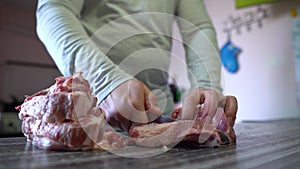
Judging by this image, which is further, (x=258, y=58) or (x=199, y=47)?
(x=258, y=58)

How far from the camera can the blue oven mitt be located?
2.19 m

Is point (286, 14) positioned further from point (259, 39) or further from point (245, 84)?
point (245, 84)

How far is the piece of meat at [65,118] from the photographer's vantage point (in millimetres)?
418

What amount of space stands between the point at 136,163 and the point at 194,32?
740 mm

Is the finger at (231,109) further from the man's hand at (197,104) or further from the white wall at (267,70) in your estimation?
the white wall at (267,70)

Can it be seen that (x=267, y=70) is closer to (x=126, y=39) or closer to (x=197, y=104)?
(x=126, y=39)

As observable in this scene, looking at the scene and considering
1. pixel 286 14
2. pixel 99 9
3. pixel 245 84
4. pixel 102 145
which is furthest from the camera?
pixel 245 84

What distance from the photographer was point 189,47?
101cm

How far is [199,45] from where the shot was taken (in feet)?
3.14

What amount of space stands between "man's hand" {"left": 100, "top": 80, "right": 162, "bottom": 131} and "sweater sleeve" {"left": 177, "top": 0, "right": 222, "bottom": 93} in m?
0.33

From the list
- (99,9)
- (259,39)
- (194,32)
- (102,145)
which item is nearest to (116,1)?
(99,9)

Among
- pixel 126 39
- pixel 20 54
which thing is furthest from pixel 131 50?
pixel 20 54

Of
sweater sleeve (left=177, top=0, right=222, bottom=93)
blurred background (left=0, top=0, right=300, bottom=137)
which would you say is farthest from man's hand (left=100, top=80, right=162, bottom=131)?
blurred background (left=0, top=0, right=300, bottom=137)

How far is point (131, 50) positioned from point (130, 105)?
0.39m
